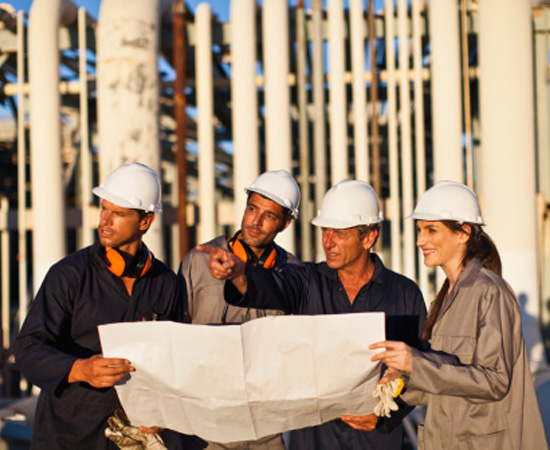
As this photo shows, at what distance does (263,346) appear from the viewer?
1799mm

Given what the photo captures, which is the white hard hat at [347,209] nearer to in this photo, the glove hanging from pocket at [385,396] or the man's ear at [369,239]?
the man's ear at [369,239]

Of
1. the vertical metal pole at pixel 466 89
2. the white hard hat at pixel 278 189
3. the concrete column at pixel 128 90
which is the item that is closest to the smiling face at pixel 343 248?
the white hard hat at pixel 278 189

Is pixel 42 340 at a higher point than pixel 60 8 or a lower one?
lower

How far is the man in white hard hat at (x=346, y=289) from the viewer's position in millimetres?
2385

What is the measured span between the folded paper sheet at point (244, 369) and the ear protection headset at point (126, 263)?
490 mm

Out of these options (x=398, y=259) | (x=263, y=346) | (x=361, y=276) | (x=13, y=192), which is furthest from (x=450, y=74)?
(x=13, y=192)

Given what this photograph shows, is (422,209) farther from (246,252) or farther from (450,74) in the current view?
(450,74)

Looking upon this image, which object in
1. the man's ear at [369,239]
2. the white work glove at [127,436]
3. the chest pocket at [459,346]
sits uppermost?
the man's ear at [369,239]

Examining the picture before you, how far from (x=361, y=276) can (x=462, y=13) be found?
454cm

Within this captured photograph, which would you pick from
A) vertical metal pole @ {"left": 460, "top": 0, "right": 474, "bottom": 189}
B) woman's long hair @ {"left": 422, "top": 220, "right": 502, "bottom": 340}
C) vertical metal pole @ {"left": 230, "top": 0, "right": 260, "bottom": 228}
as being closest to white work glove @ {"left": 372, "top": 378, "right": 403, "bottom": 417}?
woman's long hair @ {"left": 422, "top": 220, "right": 502, "bottom": 340}

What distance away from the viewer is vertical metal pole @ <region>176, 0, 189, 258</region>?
5859 millimetres

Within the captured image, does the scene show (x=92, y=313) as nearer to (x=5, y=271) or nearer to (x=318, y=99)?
(x=318, y=99)

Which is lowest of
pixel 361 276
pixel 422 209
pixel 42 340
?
pixel 42 340

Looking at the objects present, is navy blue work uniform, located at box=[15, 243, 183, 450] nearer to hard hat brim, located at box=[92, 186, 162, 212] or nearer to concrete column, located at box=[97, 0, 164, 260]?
hard hat brim, located at box=[92, 186, 162, 212]
